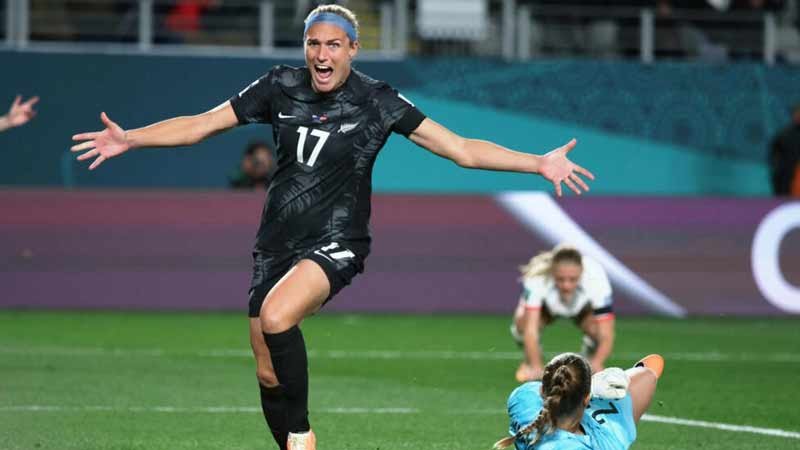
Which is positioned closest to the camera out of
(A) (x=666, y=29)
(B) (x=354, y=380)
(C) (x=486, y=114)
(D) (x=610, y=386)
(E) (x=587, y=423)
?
(E) (x=587, y=423)

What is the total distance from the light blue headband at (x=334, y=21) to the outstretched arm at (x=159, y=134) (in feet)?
1.96

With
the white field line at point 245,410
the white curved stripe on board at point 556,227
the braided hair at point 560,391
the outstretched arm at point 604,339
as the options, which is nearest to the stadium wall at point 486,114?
the white curved stripe on board at point 556,227

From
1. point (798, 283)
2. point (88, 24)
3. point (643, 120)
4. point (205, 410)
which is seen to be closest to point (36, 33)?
point (88, 24)

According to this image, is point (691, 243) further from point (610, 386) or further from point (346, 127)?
point (610, 386)

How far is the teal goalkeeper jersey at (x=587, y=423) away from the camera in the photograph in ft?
21.3

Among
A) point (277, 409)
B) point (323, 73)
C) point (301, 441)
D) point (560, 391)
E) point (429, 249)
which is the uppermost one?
point (323, 73)

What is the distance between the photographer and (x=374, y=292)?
17.3m

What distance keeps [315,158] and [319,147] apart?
58mm

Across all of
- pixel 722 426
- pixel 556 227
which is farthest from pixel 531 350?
pixel 556 227

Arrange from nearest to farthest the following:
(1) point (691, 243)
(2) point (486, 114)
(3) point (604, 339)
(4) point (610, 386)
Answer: (4) point (610, 386)
(3) point (604, 339)
(1) point (691, 243)
(2) point (486, 114)

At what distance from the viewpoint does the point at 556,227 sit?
17328mm

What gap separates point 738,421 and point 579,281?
2.82m

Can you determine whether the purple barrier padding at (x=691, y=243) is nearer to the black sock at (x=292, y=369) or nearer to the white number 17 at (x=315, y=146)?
the white number 17 at (x=315, y=146)

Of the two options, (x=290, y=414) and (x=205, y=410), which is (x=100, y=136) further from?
(x=205, y=410)
